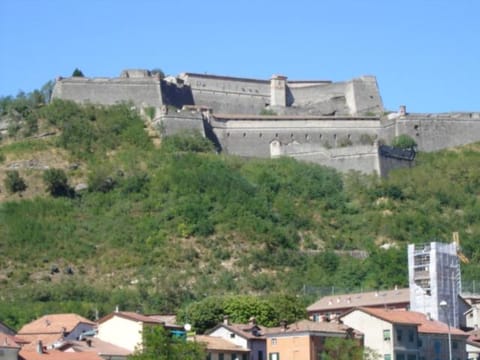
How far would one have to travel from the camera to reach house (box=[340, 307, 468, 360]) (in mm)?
76625

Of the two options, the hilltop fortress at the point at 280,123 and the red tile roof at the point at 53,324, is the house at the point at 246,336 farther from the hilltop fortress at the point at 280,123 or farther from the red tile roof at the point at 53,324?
the hilltop fortress at the point at 280,123

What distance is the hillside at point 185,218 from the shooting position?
10894 cm

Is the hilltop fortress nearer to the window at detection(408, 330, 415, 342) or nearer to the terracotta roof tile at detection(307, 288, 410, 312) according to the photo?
the terracotta roof tile at detection(307, 288, 410, 312)

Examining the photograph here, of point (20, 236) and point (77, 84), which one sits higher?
point (77, 84)

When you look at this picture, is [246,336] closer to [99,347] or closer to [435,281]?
[99,347]

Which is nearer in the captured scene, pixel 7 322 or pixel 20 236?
pixel 7 322

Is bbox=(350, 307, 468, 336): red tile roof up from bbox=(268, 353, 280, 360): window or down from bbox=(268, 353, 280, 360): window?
up

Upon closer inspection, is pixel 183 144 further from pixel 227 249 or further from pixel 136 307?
pixel 136 307

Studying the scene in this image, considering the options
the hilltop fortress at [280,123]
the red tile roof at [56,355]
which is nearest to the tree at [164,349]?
the red tile roof at [56,355]

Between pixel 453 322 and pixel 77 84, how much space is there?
56.6 m

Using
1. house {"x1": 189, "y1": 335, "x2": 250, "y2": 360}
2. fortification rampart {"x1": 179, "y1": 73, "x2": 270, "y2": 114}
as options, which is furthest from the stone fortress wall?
house {"x1": 189, "y1": 335, "x2": 250, "y2": 360}

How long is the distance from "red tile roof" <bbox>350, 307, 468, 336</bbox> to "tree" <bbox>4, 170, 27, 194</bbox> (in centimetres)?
4867

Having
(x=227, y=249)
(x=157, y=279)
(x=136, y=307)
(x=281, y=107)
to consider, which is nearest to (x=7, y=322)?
(x=136, y=307)

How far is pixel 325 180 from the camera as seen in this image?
130m
